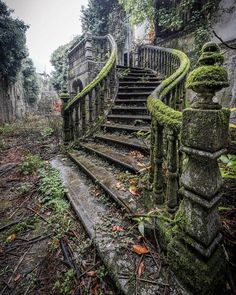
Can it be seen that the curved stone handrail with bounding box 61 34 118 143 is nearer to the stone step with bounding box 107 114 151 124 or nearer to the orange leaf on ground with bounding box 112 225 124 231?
the stone step with bounding box 107 114 151 124

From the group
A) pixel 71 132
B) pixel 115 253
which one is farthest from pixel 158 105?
pixel 71 132

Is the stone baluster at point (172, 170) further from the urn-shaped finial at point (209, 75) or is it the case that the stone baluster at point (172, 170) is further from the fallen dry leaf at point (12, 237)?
the fallen dry leaf at point (12, 237)

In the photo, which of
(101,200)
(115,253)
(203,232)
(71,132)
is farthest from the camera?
(71,132)

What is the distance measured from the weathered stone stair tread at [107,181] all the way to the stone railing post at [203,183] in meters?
0.89

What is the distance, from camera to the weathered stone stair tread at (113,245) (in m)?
1.55

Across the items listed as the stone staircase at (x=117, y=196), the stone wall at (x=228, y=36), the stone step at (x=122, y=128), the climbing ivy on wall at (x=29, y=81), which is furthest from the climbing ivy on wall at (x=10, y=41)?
the stone wall at (x=228, y=36)

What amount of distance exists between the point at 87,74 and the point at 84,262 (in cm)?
749

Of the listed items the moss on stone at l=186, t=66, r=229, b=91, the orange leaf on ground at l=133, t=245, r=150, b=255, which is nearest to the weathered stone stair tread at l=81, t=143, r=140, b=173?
the orange leaf on ground at l=133, t=245, r=150, b=255

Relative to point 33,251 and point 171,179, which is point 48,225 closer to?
point 33,251

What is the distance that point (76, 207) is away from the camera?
272 centimetres

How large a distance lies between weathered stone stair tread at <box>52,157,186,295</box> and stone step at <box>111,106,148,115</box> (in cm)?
278

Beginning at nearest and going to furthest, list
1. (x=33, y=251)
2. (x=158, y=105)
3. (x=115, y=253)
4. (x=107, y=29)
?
1. (x=115, y=253)
2. (x=158, y=105)
3. (x=33, y=251)
4. (x=107, y=29)

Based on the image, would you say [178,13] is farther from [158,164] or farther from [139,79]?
[158,164]

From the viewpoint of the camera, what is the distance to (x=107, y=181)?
10.3 feet
